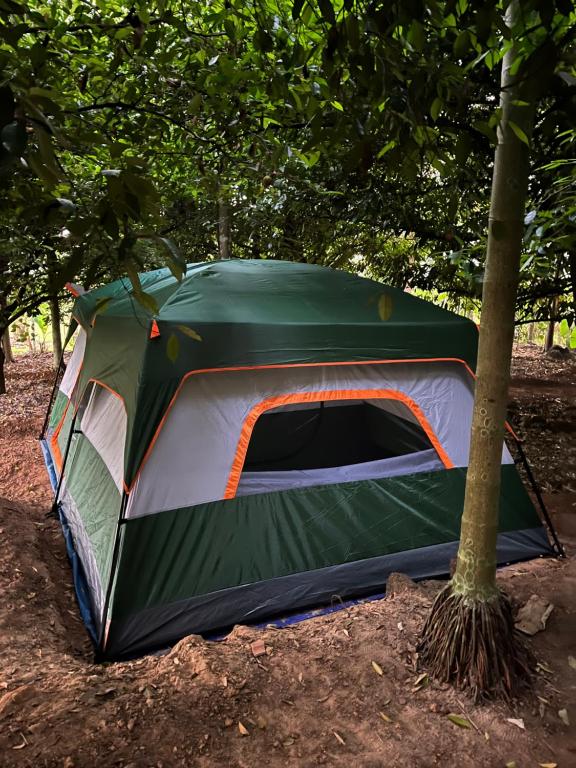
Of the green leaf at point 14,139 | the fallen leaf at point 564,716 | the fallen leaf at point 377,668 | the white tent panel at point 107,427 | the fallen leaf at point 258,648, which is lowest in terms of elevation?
the fallen leaf at point 564,716

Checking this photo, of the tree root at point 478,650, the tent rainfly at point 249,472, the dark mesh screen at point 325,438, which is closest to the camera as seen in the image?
the tree root at point 478,650

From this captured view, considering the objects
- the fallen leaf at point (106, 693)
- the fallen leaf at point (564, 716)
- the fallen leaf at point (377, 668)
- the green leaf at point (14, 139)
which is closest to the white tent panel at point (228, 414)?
the fallen leaf at point (106, 693)

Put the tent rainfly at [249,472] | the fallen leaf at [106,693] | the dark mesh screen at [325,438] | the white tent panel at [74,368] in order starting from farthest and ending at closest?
1. the white tent panel at [74,368]
2. the dark mesh screen at [325,438]
3. the tent rainfly at [249,472]
4. the fallen leaf at [106,693]

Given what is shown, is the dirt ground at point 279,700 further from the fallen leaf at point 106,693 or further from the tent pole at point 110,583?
the tent pole at point 110,583

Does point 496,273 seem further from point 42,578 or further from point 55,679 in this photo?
point 42,578

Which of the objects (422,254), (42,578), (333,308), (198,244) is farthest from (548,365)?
(42,578)

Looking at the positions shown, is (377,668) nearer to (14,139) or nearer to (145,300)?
(145,300)

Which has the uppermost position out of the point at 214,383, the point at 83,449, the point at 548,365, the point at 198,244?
the point at 198,244

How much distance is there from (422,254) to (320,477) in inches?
179

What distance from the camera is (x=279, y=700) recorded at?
6.29 feet

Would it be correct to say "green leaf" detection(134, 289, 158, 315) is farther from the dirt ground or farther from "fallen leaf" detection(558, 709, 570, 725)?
"fallen leaf" detection(558, 709, 570, 725)

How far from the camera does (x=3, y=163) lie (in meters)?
0.75

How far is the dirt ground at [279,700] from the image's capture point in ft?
5.41

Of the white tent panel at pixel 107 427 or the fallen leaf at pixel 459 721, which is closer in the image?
the fallen leaf at pixel 459 721
